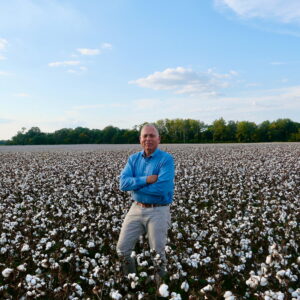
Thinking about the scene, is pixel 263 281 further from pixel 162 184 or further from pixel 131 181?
pixel 131 181

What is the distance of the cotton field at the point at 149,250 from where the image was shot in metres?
3.92

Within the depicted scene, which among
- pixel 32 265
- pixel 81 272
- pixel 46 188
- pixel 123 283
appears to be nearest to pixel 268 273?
pixel 123 283

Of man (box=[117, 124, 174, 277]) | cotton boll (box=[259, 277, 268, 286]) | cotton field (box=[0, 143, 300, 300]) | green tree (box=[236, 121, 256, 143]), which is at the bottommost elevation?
cotton field (box=[0, 143, 300, 300])

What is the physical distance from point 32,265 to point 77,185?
7499 millimetres

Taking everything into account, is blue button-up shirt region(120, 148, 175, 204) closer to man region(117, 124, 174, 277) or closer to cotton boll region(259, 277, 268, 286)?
man region(117, 124, 174, 277)

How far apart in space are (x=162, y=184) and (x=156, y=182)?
81 mm

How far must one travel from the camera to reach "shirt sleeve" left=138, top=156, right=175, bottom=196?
4449mm

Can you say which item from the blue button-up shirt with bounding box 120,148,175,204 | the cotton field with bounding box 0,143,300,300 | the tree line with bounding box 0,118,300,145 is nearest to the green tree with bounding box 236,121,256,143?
the tree line with bounding box 0,118,300,145

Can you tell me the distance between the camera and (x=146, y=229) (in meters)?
4.77

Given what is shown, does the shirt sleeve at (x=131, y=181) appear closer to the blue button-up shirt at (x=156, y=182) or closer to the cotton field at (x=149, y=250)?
the blue button-up shirt at (x=156, y=182)

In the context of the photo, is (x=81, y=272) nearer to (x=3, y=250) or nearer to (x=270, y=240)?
(x=3, y=250)

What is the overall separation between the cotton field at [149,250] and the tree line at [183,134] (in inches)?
2876

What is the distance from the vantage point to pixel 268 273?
3.56 meters

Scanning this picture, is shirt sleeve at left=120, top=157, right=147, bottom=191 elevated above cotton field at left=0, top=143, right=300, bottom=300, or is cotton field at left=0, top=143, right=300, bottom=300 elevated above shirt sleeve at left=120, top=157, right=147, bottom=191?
shirt sleeve at left=120, top=157, right=147, bottom=191
